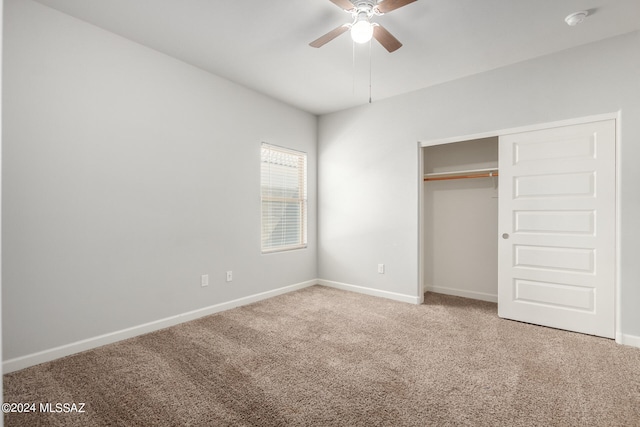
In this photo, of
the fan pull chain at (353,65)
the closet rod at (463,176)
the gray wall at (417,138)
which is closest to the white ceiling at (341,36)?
the fan pull chain at (353,65)

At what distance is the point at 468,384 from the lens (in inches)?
91.7

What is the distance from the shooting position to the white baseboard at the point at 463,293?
4309 mm

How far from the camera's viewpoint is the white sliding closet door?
3.10 m

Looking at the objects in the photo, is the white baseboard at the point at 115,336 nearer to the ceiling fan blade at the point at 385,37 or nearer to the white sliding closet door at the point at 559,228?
the white sliding closet door at the point at 559,228

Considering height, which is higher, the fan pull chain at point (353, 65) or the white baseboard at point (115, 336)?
the fan pull chain at point (353, 65)

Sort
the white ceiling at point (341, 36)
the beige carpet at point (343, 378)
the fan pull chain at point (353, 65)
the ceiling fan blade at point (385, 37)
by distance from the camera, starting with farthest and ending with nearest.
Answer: the fan pull chain at point (353, 65) < the white ceiling at point (341, 36) < the ceiling fan blade at point (385, 37) < the beige carpet at point (343, 378)

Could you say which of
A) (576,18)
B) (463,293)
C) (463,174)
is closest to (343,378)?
(463,293)

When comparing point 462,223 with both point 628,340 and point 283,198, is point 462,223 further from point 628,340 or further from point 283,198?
point 283,198

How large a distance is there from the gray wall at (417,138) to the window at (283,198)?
1.11 feet

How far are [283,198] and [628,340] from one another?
154 inches

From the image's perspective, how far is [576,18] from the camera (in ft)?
8.77

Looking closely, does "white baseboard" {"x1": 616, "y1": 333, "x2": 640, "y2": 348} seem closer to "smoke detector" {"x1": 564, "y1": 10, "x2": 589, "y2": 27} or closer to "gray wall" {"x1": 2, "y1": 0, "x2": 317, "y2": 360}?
"smoke detector" {"x1": 564, "y1": 10, "x2": 589, "y2": 27}

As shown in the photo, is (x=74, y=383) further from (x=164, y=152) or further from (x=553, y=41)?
(x=553, y=41)

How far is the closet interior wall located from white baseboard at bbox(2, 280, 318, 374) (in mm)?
2458
